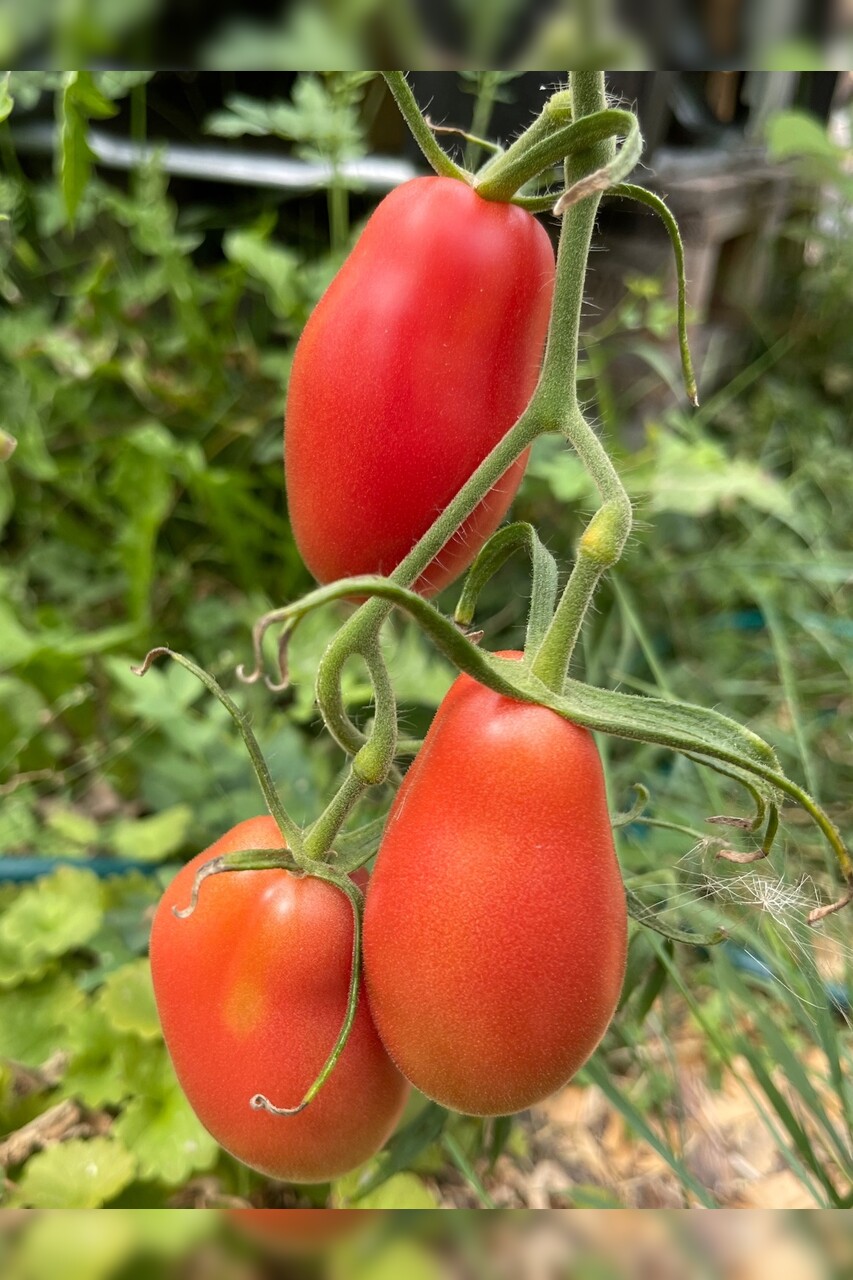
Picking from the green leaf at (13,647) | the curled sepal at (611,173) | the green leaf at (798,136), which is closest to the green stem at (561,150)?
the curled sepal at (611,173)

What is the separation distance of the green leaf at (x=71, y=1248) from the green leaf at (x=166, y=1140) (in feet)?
1.16

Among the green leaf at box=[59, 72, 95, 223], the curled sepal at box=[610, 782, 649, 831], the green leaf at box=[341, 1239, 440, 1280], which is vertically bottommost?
the curled sepal at box=[610, 782, 649, 831]

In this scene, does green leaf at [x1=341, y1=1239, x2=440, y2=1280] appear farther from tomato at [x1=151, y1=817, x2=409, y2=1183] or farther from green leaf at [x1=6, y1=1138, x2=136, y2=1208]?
green leaf at [x1=6, y1=1138, x2=136, y2=1208]

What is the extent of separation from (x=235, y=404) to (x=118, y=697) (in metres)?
0.36

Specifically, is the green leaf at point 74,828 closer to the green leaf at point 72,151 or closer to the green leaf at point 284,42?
the green leaf at point 72,151

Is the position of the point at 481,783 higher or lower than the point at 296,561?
higher

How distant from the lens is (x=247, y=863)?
0.32 metres

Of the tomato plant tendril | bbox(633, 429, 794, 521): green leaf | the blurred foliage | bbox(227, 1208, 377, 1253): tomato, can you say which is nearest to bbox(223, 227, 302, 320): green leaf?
the blurred foliage

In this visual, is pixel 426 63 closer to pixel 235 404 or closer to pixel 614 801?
pixel 614 801

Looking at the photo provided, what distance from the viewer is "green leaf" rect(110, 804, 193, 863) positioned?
2.17 ft

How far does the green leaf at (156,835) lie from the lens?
662 mm

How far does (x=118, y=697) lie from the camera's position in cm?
85

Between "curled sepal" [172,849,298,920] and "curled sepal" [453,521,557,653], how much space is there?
0.10 meters

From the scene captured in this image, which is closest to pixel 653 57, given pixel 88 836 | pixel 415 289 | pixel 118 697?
pixel 415 289
